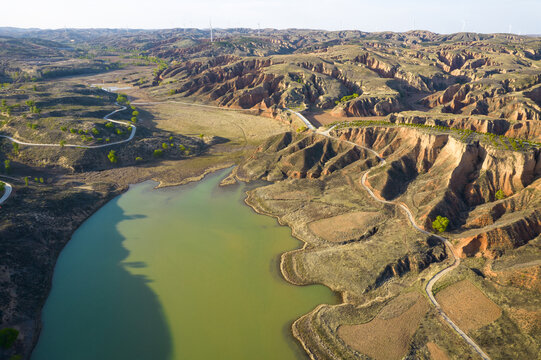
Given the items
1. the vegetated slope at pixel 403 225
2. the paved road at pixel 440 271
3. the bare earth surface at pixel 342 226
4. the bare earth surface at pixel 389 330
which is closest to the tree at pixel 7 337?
the vegetated slope at pixel 403 225

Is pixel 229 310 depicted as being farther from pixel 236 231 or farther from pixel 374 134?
pixel 374 134

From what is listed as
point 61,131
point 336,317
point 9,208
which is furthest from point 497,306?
point 61,131

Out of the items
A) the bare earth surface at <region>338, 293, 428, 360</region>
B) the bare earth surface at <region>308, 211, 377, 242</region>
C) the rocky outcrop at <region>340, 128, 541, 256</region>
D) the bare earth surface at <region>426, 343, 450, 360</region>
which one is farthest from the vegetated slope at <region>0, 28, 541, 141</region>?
the bare earth surface at <region>426, 343, 450, 360</region>

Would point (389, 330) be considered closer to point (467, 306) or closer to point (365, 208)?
point (467, 306)

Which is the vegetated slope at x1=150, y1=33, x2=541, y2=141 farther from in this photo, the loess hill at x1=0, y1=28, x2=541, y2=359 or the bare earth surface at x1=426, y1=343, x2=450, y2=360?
the bare earth surface at x1=426, y1=343, x2=450, y2=360

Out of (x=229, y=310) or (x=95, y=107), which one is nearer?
(x=229, y=310)
